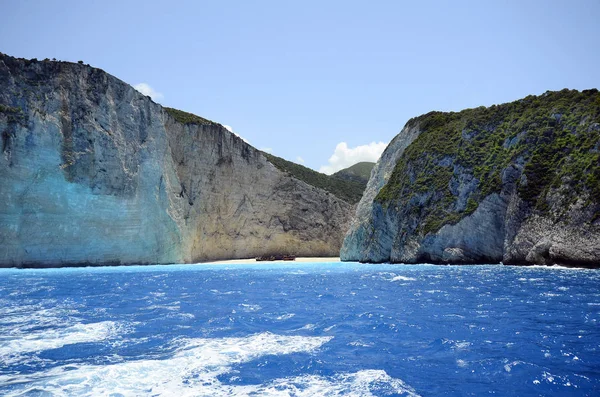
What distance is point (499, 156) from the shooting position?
147 ft

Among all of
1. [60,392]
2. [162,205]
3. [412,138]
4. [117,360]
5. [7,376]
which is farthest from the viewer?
[412,138]

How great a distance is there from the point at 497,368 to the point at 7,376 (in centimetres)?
855

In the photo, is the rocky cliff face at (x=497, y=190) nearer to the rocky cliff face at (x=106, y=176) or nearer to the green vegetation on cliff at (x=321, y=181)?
the rocky cliff face at (x=106, y=176)

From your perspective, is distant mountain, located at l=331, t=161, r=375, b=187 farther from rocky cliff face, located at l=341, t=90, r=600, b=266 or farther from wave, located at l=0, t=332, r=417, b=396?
wave, located at l=0, t=332, r=417, b=396

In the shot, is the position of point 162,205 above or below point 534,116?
below

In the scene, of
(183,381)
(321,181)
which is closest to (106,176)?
(183,381)

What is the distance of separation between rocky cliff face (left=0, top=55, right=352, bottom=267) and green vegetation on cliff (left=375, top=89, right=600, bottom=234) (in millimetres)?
24127

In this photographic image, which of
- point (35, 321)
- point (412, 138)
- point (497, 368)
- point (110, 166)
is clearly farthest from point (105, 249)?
point (497, 368)

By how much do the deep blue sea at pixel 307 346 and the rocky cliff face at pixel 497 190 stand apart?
18645 millimetres

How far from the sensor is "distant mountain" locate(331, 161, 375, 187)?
5678 inches

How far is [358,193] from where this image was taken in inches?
3703

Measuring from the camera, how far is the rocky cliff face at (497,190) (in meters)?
34.2

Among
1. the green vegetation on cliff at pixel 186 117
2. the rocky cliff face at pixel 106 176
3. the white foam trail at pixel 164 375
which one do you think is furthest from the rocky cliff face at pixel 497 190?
the white foam trail at pixel 164 375

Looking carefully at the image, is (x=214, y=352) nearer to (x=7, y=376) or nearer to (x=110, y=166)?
(x=7, y=376)
